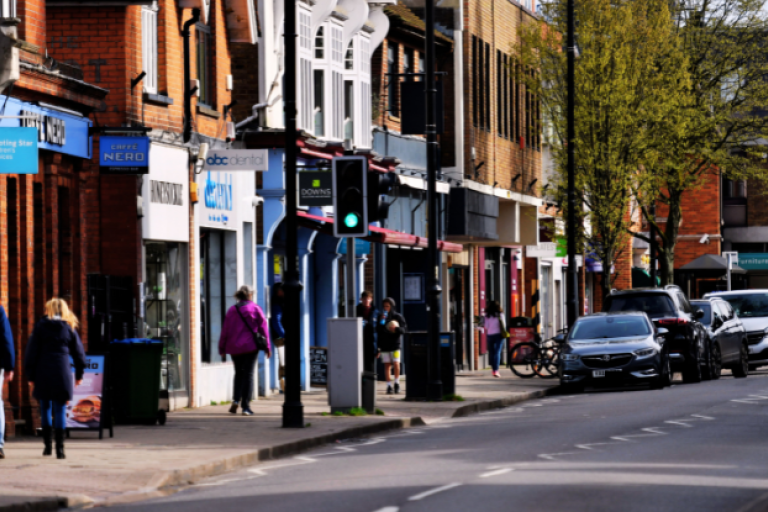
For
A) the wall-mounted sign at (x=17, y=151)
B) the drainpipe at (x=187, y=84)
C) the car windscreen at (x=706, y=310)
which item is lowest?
the car windscreen at (x=706, y=310)

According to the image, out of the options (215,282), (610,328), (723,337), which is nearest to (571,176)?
(723,337)

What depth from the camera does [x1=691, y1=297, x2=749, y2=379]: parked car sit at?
34.4 m

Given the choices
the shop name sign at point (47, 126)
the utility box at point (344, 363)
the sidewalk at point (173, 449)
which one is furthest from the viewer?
the utility box at point (344, 363)

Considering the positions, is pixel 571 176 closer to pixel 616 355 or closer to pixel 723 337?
pixel 723 337

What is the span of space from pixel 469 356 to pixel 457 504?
30753 mm

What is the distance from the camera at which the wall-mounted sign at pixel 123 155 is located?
21641mm

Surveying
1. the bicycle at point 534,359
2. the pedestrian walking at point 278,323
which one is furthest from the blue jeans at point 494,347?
the pedestrian walking at point 278,323

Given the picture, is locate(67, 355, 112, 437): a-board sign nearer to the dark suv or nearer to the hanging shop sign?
the hanging shop sign

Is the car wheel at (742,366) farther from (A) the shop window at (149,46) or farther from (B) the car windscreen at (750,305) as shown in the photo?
(A) the shop window at (149,46)

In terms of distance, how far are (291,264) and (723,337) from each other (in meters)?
16.7

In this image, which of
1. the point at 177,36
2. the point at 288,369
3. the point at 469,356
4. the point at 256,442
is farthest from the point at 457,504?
the point at 469,356

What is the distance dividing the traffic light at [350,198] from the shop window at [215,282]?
5.10 m

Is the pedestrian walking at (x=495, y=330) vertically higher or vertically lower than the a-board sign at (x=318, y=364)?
higher

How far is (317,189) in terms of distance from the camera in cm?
2258
